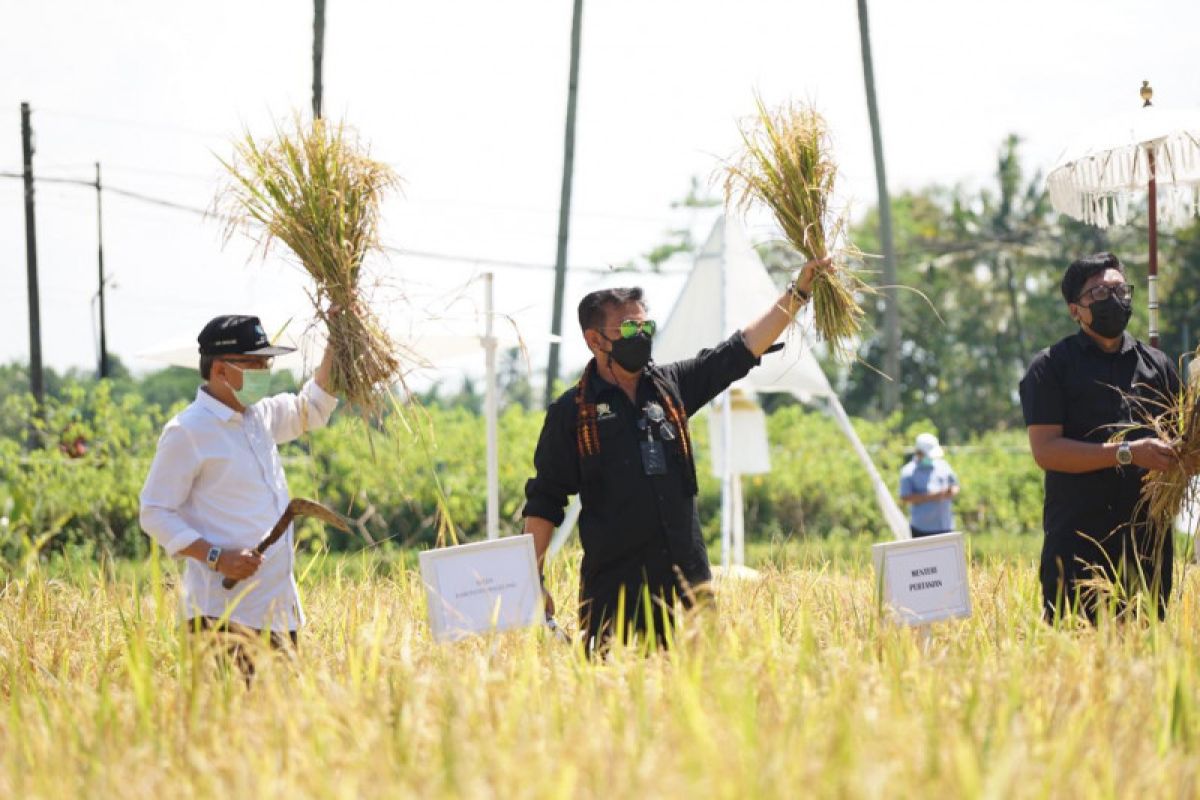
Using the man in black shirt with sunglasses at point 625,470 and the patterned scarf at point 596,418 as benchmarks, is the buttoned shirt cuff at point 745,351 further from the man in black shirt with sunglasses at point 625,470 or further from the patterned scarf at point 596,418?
the patterned scarf at point 596,418

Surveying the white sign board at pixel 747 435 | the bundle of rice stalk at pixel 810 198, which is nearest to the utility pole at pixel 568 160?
the white sign board at pixel 747 435

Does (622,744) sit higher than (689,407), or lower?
lower

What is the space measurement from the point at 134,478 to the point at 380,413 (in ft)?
34.4

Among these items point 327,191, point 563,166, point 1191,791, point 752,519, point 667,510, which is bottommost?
point 752,519

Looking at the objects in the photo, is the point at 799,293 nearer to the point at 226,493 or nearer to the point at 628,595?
the point at 628,595

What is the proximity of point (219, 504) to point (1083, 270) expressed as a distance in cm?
259

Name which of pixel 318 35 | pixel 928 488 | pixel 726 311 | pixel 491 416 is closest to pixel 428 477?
pixel 318 35

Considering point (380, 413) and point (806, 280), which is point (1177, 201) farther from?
point (380, 413)

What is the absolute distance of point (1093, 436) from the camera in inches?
170

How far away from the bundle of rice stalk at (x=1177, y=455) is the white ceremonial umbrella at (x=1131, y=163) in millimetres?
2107

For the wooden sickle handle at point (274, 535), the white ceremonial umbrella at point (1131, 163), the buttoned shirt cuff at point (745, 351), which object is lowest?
the wooden sickle handle at point (274, 535)

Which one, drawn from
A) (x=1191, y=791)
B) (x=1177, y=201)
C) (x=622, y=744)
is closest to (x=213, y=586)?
(x=622, y=744)

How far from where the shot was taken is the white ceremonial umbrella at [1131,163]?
20.8 feet

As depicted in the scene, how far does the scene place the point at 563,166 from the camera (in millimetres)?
18234
